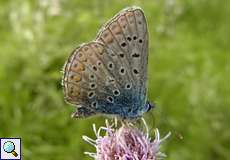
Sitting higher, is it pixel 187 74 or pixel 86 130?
pixel 187 74

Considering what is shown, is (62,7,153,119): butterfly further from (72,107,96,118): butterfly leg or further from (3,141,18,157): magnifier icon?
(3,141,18,157): magnifier icon

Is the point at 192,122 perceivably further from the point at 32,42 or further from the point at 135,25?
the point at 135,25

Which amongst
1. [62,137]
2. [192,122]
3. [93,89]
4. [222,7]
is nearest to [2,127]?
[62,137]

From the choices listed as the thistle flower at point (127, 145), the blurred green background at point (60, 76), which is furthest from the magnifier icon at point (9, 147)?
the blurred green background at point (60, 76)

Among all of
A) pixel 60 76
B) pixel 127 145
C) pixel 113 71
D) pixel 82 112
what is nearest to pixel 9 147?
pixel 82 112

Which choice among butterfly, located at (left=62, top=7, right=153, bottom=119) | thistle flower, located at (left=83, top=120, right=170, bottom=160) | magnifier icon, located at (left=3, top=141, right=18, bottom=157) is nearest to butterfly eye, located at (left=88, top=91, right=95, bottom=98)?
butterfly, located at (left=62, top=7, right=153, bottom=119)

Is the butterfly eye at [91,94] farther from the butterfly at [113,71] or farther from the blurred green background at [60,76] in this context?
the blurred green background at [60,76]

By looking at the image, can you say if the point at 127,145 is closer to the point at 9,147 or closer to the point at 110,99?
the point at 110,99
